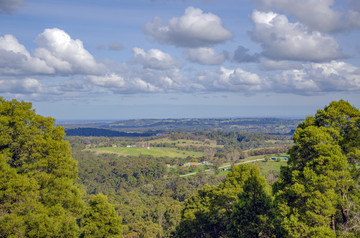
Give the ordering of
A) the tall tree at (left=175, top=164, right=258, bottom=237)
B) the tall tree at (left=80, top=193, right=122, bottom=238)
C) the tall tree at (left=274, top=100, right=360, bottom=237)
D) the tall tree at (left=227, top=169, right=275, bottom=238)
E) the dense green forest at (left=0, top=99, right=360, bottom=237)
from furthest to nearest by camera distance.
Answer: the tall tree at (left=175, top=164, right=258, bottom=237) → the tall tree at (left=80, top=193, right=122, bottom=238) → the tall tree at (left=227, top=169, right=275, bottom=238) → the dense green forest at (left=0, top=99, right=360, bottom=237) → the tall tree at (left=274, top=100, right=360, bottom=237)

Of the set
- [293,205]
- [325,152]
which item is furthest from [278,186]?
[325,152]

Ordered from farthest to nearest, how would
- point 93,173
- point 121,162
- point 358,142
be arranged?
1. point 121,162
2. point 93,173
3. point 358,142

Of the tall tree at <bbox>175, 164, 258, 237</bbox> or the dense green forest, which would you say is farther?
the tall tree at <bbox>175, 164, 258, 237</bbox>

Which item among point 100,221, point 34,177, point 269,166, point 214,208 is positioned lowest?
point 269,166

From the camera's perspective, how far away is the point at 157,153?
199625 mm

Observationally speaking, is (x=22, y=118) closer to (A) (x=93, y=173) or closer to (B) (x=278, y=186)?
(B) (x=278, y=186)

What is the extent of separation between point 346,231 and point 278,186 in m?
4.48

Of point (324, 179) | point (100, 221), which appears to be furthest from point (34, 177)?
point (324, 179)

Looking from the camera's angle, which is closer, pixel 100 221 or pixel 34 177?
pixel 34 177

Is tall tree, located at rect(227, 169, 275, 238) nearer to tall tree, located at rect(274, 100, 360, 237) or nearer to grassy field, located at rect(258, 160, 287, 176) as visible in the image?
tall tree, located at rect(274, 100, 360, 237)

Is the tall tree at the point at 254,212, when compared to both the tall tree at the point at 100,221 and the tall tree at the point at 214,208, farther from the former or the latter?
the tall tree at the point at 100,221

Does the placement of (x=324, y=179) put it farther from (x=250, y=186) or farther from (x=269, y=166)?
(x=269, y=166)

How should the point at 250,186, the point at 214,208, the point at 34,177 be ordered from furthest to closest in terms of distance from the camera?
the point at 214,208 < the point at 250,186 < the point at 34,177

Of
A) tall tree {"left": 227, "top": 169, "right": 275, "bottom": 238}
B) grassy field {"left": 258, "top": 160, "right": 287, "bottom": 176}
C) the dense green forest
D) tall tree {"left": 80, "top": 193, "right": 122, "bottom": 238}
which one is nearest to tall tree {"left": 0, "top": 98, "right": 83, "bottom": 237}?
the dense green forest
